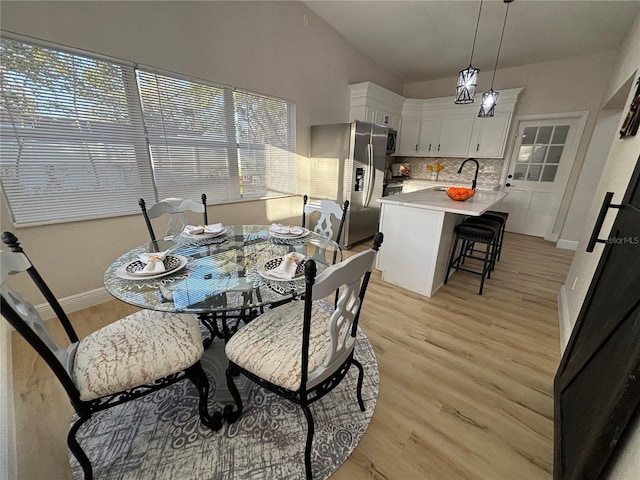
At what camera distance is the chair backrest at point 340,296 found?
2.74 ft

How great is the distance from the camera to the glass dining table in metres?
1.11

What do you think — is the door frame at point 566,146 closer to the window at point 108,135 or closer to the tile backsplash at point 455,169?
the tile backsplash at point 455,169

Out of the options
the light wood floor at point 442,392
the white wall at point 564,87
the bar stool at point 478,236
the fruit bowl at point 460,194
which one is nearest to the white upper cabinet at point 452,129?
the white wall at point 564,87

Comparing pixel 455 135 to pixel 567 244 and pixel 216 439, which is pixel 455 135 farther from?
pixel 216 439

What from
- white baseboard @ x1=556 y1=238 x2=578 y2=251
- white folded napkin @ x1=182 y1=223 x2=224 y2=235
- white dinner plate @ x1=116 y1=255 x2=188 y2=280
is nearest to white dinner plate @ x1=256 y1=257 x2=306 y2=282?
white dinner plate @ x1=116 y1=255 x2=188 y2=280

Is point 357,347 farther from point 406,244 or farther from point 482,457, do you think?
point 406,244

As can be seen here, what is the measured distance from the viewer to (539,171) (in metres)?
4.57

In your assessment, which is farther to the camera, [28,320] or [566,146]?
[566,146]

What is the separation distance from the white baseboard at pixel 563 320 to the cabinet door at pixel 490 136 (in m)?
3.15

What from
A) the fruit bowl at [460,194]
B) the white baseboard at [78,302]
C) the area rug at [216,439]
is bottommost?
the area rug at [216,439]

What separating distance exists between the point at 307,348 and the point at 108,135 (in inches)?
97.9

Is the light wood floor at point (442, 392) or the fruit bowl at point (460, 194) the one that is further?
the fruit bowl at point (460, 194)

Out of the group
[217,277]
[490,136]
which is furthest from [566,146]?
[217,277]

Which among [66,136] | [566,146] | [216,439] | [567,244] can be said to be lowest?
[216,439]
